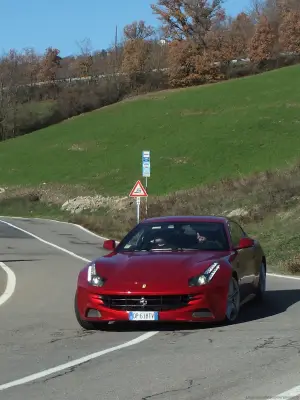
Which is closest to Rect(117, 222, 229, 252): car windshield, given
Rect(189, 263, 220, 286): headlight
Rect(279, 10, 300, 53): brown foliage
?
Rect(189, 263, 220, 286): headlight

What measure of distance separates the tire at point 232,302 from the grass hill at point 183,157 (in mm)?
14122

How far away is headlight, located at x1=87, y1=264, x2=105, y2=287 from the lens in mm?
9578

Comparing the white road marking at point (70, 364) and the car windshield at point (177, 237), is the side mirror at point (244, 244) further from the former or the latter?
the white road marking at point (70, 364)

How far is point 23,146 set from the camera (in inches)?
2886

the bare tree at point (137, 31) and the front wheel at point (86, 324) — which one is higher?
the bare tree at point (137, 31)

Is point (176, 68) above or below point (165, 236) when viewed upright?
above

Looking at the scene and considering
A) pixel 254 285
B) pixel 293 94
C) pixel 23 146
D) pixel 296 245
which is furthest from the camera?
pixel 23 146

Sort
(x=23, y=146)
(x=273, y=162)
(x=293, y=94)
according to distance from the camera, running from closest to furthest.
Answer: (x=273, y=162) < (x=293, y=94) < (x=23, y=146)

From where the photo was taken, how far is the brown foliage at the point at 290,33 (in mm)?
93562

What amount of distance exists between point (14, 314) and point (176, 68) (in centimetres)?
8036

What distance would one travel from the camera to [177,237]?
428 inches

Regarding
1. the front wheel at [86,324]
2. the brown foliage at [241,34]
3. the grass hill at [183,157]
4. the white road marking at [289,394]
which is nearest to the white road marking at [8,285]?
the front wheel at [86,324]

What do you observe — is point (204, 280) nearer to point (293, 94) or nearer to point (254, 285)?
point (254, 285)

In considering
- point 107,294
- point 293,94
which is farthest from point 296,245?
point 293,94
